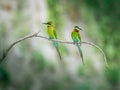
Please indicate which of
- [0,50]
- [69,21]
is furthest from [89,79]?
[0,50]

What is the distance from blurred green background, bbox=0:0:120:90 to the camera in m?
2.65

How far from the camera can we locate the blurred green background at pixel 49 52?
2.65 meters

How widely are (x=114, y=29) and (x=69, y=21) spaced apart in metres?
0.30

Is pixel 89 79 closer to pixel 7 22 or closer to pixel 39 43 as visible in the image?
pixel 39 43

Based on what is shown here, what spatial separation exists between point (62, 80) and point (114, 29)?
483mm

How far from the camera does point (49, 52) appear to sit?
272cm

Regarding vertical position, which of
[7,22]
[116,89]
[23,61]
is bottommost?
[116,89]

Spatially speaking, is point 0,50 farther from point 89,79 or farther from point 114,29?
point 114,29

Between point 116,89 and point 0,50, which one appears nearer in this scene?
point 0,50

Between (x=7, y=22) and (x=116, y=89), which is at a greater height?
(x=7, y=22)

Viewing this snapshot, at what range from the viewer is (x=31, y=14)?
2672 mm

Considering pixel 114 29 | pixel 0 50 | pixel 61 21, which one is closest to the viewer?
pixel 0 50

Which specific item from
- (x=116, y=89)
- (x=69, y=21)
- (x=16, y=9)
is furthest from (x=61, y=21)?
(x=116, y=89)

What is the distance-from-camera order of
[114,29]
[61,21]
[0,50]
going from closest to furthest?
1. [0,50]
2. [61,21]
3. [114,29]
